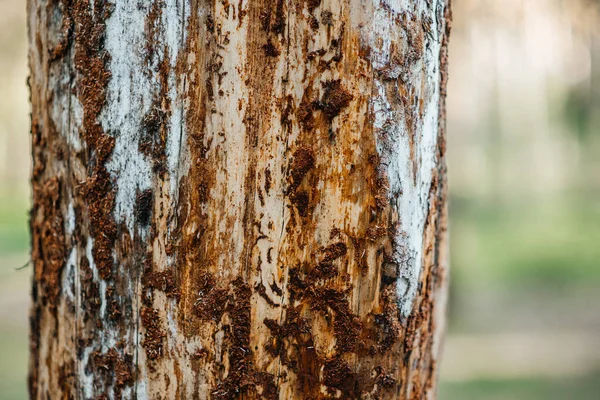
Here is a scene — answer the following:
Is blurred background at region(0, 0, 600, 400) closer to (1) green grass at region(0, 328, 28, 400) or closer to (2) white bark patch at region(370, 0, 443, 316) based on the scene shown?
(1) green grass at region(0, 328, 28, 400)

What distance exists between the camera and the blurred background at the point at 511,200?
18.7ft

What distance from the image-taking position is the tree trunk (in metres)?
1.00

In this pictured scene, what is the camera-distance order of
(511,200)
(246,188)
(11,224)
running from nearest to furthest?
(246,188), (11,224), (511,200)

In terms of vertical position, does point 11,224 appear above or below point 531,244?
above

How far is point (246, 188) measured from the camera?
3.32ft

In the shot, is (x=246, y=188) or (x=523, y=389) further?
(x=523, y=389)

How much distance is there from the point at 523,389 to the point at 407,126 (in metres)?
5.67

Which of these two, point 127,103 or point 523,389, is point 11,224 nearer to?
point 523,389

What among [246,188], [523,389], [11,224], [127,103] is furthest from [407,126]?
[11,224]

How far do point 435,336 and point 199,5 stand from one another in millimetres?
870

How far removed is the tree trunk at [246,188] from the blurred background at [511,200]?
3988mm

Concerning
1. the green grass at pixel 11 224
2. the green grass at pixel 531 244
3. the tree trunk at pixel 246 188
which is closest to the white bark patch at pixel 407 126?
the tree trunk at pixel 246 188

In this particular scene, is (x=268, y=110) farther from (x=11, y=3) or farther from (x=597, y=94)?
(x=597, y=94)

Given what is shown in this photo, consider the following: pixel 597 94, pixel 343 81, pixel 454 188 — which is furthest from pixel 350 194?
pixel 597 94
